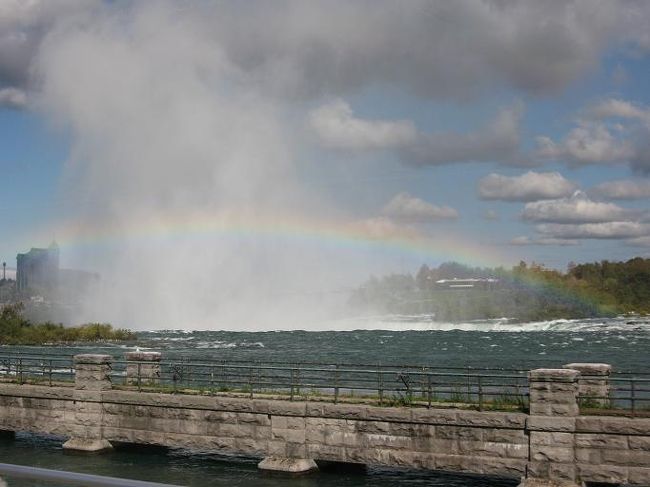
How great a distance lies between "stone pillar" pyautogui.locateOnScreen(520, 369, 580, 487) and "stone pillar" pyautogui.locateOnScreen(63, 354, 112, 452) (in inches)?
504

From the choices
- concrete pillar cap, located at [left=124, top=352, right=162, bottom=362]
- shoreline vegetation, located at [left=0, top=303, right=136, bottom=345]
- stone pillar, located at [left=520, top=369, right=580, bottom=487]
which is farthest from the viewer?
shoreline vegetation, located at [left=0, top=303, right=136, bottom=345]

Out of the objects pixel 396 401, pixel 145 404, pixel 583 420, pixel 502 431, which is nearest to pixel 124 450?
pixel 145 404

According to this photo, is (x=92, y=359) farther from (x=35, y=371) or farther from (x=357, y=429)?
(x=357, y=429)

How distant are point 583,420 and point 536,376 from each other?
54.3 inches

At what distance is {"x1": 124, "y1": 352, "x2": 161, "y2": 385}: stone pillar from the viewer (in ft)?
87.2

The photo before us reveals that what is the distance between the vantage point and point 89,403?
81.0ft

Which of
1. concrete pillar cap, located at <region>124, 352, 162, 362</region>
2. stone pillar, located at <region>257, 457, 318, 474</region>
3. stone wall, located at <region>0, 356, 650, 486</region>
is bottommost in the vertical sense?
stone pillar, located at <region>257, 457, 318, 474</region>

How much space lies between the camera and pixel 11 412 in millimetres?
26562

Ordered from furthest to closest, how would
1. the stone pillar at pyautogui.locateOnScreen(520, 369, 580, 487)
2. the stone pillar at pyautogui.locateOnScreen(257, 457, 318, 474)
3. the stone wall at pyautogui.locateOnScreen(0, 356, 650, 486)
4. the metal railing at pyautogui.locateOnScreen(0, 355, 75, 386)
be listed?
the metal railing at pyautogui.locateOnScreen(0, 355, 75, 386), the stone pillar at pyautogui.locateOnScreen(257, 457, 318, 474), the stone pillar at pyautogui.locateOnScreen(520, 369, 580, 487), the stone wall at pyautogui.locateOnScreen(0, 356, 650, 486)

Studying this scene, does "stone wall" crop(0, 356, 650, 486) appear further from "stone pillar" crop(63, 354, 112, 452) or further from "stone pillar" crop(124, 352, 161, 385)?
"stone pillar" crop(124, 352, 161, 385)

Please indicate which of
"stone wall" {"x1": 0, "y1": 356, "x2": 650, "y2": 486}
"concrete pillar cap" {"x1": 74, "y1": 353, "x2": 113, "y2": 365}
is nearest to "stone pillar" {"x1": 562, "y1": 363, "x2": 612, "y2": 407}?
"stone wall" {"x1": 0, "y1": 356, "x2": 650, "y2": 486}

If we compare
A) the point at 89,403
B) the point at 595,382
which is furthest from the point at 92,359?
the point at 595,382

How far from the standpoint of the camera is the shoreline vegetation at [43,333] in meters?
96.2

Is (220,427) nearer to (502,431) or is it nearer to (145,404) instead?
(145,404)
